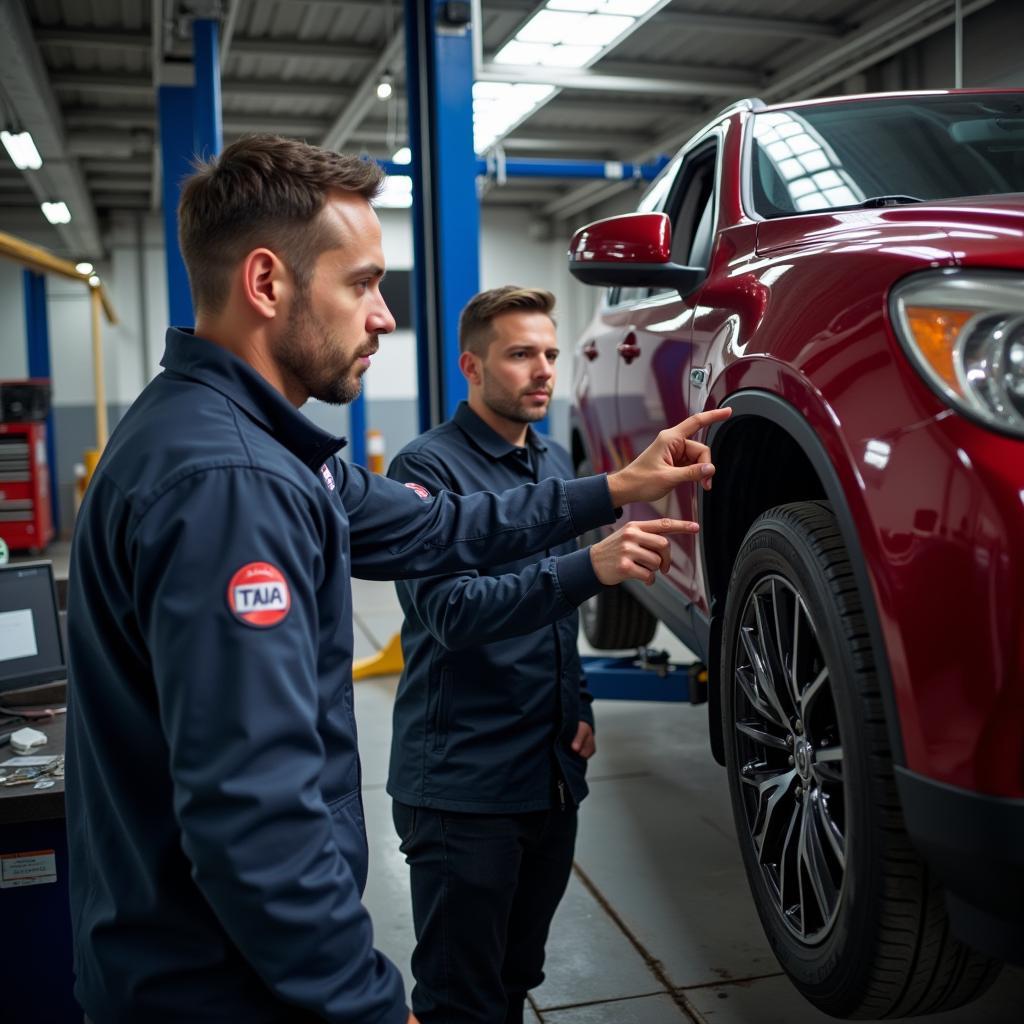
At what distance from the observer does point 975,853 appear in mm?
1209

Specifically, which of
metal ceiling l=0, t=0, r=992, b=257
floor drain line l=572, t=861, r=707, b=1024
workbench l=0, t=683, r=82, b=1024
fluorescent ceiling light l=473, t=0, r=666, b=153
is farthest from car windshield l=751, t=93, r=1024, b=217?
fluorescent ceiling light l=473, t=0, r=666, b=153

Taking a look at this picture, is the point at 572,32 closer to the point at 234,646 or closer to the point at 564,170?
the point at 564,170

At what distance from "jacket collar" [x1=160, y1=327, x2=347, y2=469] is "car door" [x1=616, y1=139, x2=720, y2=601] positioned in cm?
106

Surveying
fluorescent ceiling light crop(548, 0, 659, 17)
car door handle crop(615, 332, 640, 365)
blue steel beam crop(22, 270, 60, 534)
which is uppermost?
fluorescent ceiling light crop(548, 0, 659, 17)

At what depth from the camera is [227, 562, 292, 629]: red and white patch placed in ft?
3.41

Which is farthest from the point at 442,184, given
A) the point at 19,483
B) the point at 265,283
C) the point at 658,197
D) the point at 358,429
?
the point at 358,429

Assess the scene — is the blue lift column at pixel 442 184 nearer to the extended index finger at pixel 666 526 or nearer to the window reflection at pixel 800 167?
the window reflection at pixel 800 167

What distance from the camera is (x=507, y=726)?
2.16m

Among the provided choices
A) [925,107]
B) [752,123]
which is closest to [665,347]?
[752,123]

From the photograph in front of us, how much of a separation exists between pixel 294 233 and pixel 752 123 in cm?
149

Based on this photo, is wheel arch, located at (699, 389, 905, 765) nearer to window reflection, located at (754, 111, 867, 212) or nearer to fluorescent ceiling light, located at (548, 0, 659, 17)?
window reflection, located at (754, 111, 867, 212)

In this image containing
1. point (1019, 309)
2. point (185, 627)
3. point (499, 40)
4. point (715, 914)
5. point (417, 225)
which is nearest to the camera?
point (185, 627)

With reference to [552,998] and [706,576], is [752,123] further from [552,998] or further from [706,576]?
[552,998]

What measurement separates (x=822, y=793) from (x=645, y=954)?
4.08 ft
